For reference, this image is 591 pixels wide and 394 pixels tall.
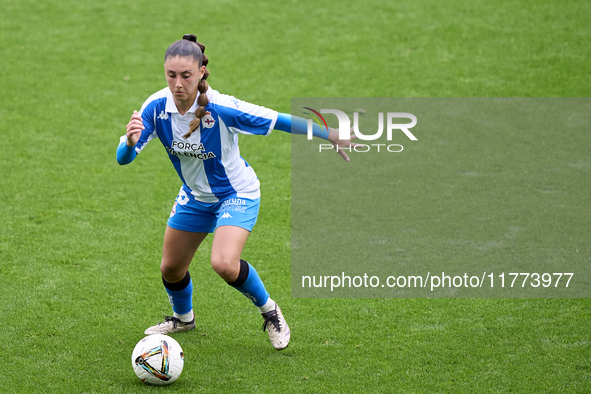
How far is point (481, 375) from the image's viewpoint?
16.3 ft

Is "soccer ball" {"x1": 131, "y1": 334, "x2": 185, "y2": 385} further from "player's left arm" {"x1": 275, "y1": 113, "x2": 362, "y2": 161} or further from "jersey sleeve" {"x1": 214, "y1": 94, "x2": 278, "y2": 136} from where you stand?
"player's left arm" {"x1": 275, "y1": 113, "x2": 362, "y2": 161}

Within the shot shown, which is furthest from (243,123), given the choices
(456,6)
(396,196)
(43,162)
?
(456,6)

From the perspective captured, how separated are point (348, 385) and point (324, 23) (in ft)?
31.8

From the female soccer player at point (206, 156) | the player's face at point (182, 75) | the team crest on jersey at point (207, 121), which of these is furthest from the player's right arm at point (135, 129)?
the team crest on jersey at point (207, 121)

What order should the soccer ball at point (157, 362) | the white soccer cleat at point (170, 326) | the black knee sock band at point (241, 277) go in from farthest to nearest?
1. the white soccer cleat at point (170, 326)
2. the black knee sock band at point (241, 277)
3. the soccer ball at point (157, 362)

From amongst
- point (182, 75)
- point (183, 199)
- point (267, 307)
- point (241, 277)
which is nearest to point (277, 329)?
point (267, 307)

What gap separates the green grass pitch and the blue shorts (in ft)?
3.31

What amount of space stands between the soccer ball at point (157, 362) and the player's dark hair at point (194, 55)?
1.53 meters

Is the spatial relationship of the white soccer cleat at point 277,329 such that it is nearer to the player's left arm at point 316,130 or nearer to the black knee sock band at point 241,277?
the black knee sock band at point 241,277

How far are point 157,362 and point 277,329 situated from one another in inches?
41.1

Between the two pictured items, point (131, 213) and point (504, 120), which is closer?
point (131, 213)

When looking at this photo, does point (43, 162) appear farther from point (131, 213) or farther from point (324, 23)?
point (324, 23)

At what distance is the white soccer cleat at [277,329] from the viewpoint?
534 cm

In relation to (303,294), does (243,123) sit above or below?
above
